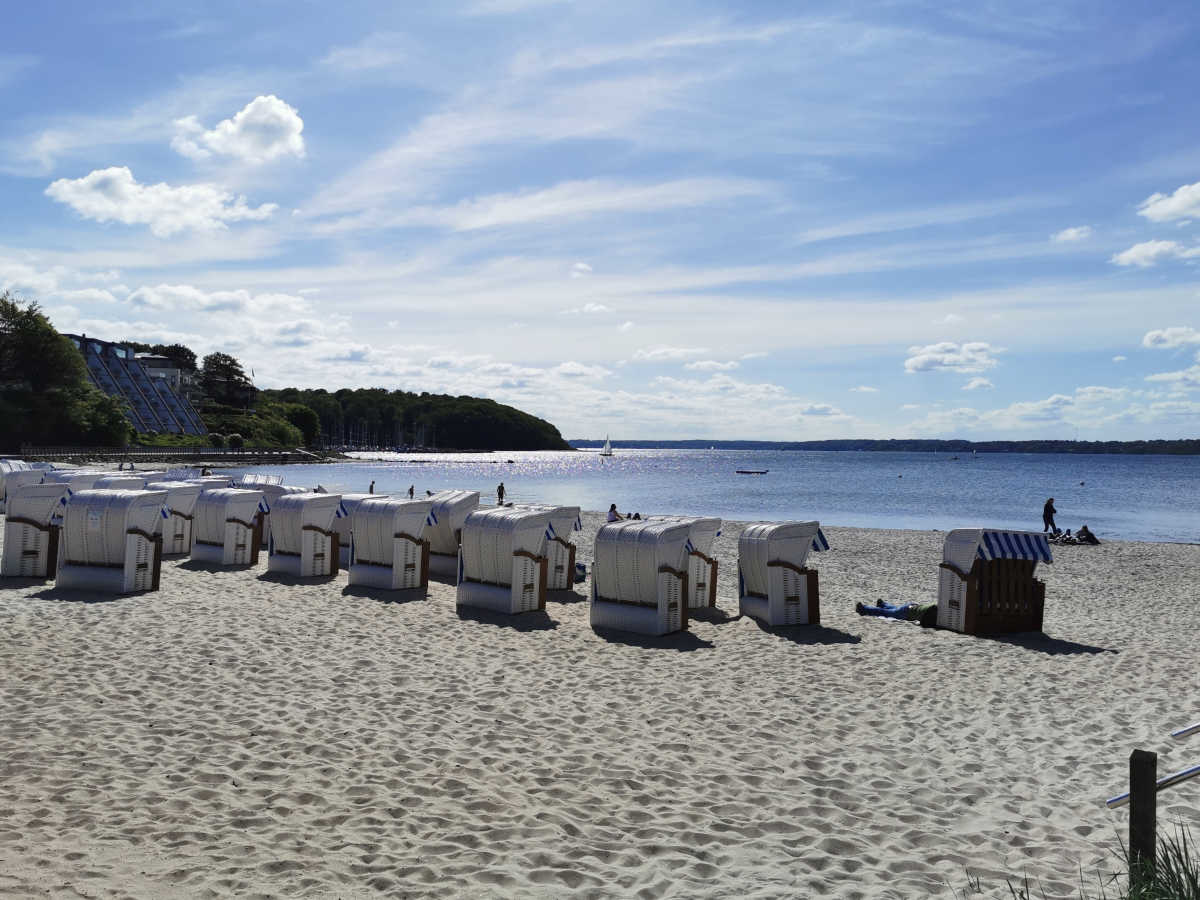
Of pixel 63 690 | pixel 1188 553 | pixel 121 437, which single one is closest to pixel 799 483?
pixel 1188 553

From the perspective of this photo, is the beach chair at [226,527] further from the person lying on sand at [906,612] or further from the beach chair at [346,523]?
the person lying on sand at [906,612]

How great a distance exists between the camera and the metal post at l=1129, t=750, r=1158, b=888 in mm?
3973

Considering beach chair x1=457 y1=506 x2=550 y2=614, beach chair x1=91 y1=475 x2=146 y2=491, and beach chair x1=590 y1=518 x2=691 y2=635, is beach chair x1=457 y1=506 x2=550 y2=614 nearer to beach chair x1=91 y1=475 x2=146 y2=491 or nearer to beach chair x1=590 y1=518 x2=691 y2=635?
beach chair x1=590 y1=518 x2=691 y2=635

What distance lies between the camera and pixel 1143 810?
4.01m

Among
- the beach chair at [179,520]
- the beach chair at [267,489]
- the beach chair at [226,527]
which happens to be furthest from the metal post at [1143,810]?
the beach chair at [267,489]

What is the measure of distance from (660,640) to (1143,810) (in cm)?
817

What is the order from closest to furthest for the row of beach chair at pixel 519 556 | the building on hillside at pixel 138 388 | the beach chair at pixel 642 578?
the beach chair at pixel 642 578 < the row of beach chair at pixel 519 556 < the building on hillside at pixel 138 388

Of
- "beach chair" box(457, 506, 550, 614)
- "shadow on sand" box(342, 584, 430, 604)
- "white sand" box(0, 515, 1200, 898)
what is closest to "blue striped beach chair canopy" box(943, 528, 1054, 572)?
"white sand" box(0, 515, 1200, 898)

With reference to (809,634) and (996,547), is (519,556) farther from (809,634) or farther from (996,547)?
(996,547)

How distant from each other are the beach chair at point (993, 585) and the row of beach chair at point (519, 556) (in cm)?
2

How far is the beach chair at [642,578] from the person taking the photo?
39.8ft

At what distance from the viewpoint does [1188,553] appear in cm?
2838

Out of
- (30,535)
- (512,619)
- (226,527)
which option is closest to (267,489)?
(226,527)

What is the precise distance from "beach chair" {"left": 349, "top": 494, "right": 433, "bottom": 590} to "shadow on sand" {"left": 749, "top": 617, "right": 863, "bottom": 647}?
631cm
